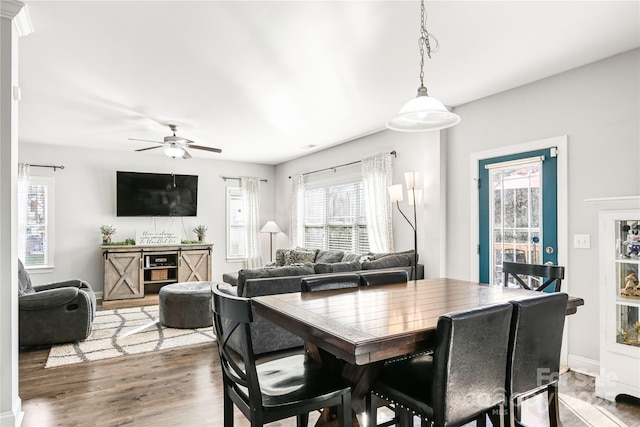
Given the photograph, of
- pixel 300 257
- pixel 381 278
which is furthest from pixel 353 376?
pixel 300 257

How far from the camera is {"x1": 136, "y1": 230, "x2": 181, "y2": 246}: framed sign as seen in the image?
6961mm

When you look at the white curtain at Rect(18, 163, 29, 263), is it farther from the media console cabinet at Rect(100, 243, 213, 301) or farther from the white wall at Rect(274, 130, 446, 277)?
the white wall at Rect(274, 130, 446, 277)

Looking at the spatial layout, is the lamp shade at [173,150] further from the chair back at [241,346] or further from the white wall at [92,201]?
the chair back at [241,346]

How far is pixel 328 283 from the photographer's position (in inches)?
99.0

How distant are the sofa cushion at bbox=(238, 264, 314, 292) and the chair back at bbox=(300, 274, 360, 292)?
40.2 inches

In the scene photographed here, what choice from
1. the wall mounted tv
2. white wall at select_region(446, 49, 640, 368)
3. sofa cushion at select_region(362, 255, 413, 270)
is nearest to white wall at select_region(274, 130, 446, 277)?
sofa cushion at select_region(362, 255, 413, 270)

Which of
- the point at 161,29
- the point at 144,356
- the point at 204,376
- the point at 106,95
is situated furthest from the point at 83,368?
the point at 161,29

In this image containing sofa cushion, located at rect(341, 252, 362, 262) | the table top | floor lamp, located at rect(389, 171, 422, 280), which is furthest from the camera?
sofa cushion, located at rect(341, 252, 362, 262)

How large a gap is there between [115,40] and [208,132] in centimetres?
279

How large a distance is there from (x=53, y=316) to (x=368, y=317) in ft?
12.7

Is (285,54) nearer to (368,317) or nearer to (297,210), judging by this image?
(368,317)

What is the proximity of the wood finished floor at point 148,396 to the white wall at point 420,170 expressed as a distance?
1.83m

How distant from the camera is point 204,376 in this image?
3264mm

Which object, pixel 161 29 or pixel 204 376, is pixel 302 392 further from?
A: pixel 161 29
